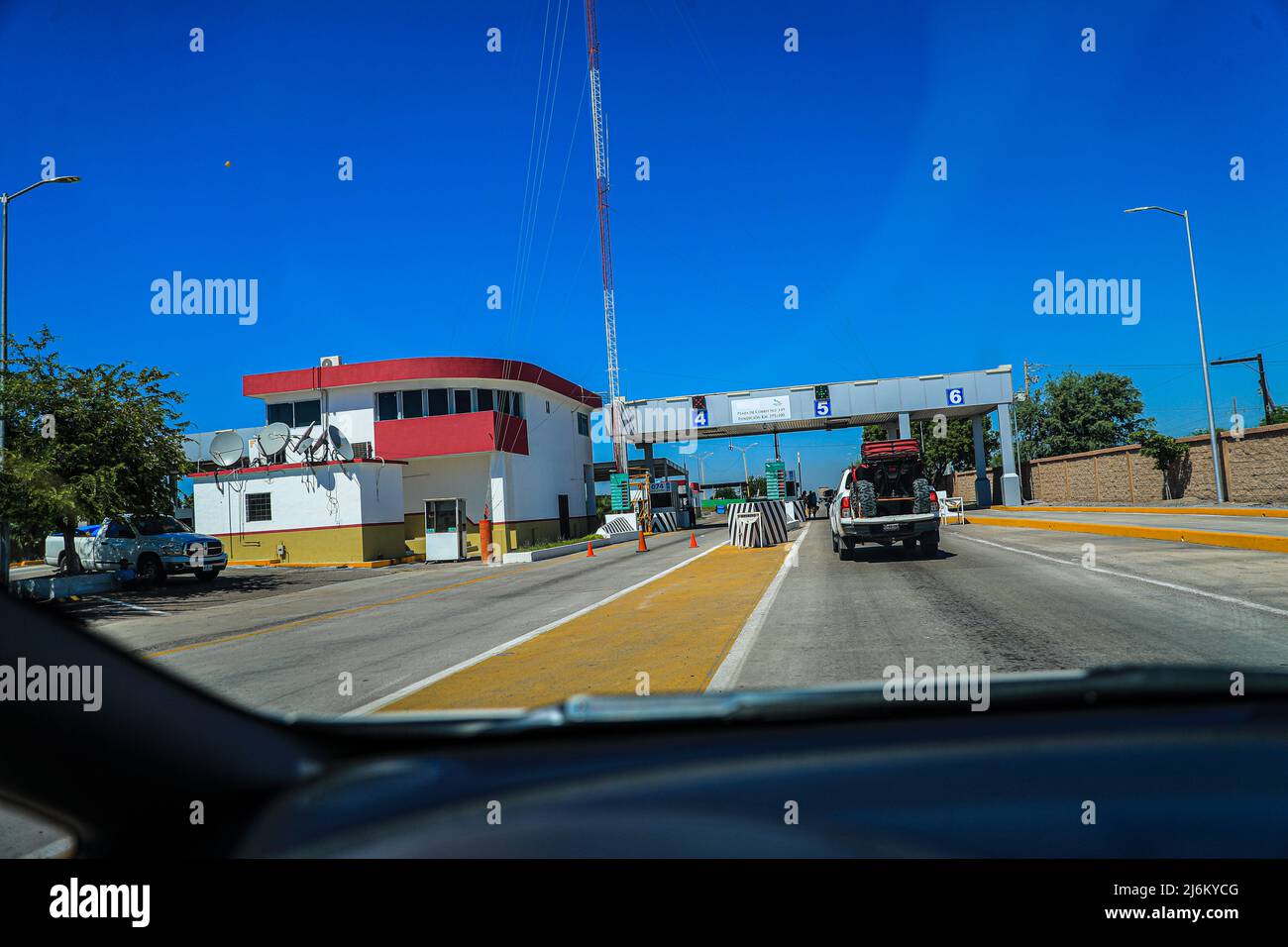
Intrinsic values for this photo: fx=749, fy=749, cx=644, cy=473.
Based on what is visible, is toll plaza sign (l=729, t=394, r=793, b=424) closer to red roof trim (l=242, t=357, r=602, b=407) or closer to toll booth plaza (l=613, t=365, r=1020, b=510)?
toll booth plaza (l=613, t=365, r=1020, b=510)

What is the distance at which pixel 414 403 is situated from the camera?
1337 inches

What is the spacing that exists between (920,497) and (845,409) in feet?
83.4

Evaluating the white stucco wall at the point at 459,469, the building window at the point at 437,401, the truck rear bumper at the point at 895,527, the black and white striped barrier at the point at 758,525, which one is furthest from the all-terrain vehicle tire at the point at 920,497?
the building window at the point at 437,401

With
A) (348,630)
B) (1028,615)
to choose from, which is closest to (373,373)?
(348,630)

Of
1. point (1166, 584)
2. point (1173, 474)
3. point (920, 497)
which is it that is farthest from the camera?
point (1173, 474)

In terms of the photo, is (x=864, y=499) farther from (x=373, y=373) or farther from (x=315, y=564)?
(x=373, y=373)

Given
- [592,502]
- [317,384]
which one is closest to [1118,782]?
[317,384]

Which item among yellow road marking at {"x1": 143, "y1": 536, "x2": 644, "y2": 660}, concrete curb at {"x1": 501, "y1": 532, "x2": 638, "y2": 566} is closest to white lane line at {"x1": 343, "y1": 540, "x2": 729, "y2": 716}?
yellow road marking at {"x1": 143, "y1": 536, "x2": 644, "y2": 660}

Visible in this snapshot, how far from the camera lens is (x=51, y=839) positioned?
1832 mm

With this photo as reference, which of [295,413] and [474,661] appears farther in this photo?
[295,413]

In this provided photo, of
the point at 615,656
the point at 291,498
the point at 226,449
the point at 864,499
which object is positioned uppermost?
the point at 226,449

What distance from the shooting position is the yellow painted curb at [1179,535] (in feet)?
42.9
